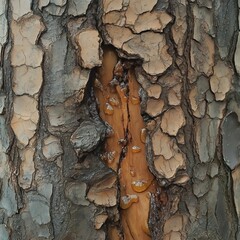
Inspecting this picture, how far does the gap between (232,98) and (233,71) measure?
2.0 inches

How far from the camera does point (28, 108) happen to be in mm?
1205

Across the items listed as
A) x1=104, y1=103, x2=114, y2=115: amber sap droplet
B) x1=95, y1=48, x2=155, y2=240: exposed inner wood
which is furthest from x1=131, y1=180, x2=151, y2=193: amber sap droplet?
x1=104, y1=103, x2=114, y2=115: amber sap droplet

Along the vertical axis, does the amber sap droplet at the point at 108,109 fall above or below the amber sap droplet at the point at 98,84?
below

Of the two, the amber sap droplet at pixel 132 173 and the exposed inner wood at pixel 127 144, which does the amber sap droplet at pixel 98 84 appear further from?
the amber sap droplet at pixel 132 173

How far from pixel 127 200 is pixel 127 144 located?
105mm

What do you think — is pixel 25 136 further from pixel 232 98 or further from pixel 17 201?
pixel 232 98

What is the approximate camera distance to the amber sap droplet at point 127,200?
4.12 feet

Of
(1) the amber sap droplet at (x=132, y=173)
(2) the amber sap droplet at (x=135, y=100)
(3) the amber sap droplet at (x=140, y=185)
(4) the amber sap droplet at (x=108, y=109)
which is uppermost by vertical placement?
(2) the amber sap droplet at (x=135, y=100)

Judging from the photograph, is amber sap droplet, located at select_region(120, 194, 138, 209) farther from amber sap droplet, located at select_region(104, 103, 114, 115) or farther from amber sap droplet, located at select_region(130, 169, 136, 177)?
amber sap droplet, located at select_region(104, 103, 114, 115)

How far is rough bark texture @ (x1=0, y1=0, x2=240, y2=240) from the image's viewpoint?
3.94 ft

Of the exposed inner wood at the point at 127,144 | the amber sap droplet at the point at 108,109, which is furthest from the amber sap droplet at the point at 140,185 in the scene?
the amber sap droplet at the point at 108,109

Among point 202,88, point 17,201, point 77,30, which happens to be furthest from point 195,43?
point 17,201

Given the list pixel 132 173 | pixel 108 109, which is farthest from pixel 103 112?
pixel 132 173

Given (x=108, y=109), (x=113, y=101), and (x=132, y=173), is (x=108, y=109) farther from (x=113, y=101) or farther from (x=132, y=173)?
(x=132, y=173)
